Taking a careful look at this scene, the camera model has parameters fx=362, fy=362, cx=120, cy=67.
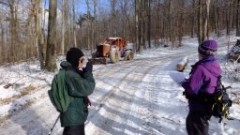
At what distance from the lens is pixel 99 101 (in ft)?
35.9

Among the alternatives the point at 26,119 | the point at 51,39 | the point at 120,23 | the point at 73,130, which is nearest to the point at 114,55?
the point at 51,39

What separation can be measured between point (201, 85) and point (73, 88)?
1851 mm

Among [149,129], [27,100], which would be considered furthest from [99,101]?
[149,129]

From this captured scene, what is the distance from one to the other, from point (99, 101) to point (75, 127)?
5451mm

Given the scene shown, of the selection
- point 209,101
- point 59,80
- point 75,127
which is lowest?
point 75,127

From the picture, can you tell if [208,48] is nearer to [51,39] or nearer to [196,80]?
[196,80]

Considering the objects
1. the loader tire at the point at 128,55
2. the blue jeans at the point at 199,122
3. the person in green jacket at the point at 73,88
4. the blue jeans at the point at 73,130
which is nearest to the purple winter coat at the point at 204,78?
the blue jeans at the point at 199,122

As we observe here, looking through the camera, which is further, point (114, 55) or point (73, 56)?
point (114, 55)

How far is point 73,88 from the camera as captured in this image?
5289 millimetres

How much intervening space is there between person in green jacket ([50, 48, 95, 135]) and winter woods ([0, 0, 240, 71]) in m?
13.6

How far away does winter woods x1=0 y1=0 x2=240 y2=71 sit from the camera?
31.9 meters

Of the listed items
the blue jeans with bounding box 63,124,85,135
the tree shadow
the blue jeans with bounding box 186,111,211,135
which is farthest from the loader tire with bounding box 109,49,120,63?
the blue jeans with bounding box 186,111,211,135

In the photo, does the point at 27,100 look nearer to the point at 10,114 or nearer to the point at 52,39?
the point at 10,114

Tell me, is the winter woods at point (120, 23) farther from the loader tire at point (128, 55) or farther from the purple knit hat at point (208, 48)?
the purple knit hat at point (208, 48)
